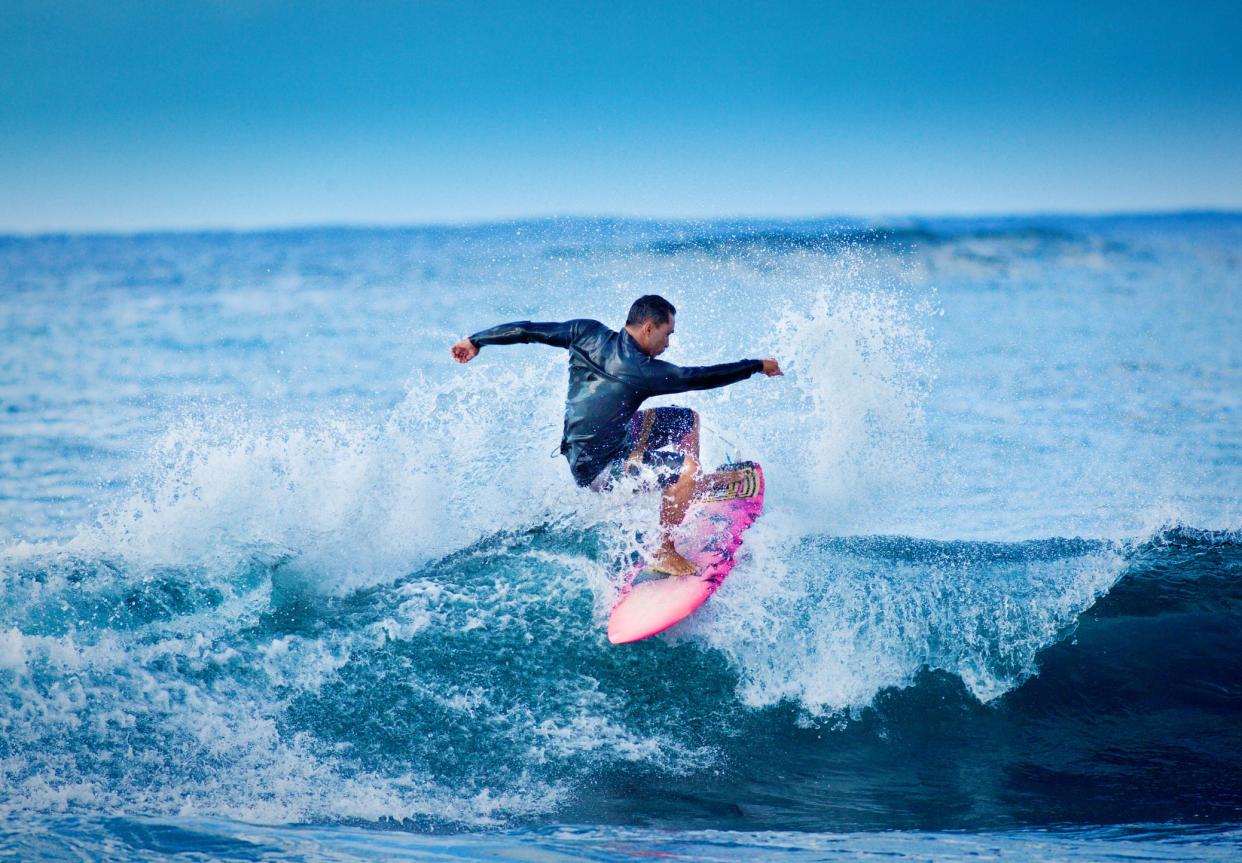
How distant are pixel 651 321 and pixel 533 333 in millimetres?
807

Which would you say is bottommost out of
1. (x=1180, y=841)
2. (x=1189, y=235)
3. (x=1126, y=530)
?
(x=1180, y=841)

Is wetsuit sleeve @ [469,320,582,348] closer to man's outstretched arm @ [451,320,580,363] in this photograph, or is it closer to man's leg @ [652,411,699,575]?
man's outstretched arm @ [451,320,580,363]

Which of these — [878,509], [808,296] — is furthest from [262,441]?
[808,296]

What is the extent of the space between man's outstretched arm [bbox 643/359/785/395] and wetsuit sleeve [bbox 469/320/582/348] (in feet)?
1.98

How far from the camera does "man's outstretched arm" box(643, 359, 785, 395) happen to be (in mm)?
6316

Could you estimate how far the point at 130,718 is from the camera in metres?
6.13

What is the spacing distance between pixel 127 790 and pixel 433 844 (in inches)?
64.6

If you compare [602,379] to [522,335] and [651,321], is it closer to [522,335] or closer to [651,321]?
[651,321]

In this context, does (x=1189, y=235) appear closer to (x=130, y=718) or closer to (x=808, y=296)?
(x=808, y=296)

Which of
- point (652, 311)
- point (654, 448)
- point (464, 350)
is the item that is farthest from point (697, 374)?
point (464, 350)

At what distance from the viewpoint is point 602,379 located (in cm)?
660

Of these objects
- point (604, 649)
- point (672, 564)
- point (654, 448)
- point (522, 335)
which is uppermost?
point (522, 335)

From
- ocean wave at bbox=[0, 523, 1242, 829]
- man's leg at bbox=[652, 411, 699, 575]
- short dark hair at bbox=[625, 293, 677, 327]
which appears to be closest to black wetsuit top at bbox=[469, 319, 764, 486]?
short dark hair at bbox=[625, 293, 677, 327]

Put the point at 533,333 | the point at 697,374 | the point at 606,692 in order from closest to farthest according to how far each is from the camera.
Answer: the point at 697,374 < the point at 606,692 < the point at 533,333
